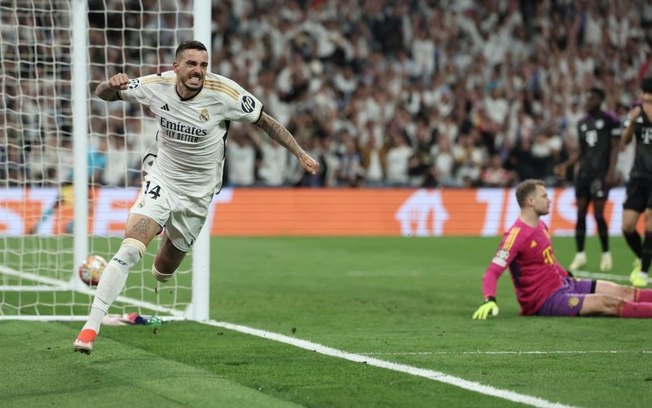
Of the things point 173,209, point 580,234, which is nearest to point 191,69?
point 173,209

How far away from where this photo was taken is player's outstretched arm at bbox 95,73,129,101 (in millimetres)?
8398

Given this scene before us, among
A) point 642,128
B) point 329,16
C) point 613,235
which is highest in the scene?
point 329,16

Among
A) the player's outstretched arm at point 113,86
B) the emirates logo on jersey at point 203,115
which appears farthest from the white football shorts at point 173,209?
the player's outstretched arm at point 113,86

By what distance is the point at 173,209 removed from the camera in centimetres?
863

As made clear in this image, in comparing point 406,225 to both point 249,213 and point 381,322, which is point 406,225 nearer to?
point 249,213

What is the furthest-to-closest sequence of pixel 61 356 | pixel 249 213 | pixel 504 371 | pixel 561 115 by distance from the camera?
1. pixel 561 115
2. pixel 249 213
3. pixel 61 356
4. pixel 504 371

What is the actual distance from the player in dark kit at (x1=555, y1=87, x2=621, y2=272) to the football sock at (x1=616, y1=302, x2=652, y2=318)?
6.16 meters

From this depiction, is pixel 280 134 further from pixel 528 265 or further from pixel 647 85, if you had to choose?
pixel 647 85

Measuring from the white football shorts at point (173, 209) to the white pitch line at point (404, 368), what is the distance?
42.3 inches

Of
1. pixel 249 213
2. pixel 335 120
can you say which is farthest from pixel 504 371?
pixel 335 120

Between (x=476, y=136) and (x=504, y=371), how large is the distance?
20.1 metres

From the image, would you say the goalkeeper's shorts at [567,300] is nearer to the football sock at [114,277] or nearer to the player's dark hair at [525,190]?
the player's dark hair at [525,190]

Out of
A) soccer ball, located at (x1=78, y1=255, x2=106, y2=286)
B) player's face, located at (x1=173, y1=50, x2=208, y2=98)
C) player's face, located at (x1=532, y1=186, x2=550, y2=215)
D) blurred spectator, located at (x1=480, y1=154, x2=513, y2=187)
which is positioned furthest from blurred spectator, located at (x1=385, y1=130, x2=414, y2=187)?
player's face, located at (x1=173, y1=50, x2=208, y2=98)

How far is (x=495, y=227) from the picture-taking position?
993 inches
